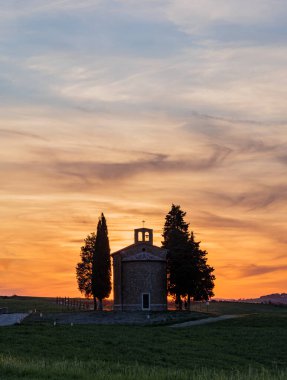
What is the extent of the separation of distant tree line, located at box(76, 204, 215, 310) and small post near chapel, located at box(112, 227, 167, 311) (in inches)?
68.8

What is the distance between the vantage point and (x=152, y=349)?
45750 millimetres

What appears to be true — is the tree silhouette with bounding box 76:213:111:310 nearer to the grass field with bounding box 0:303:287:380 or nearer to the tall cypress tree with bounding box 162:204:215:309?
the tall cypress tree with bounding box 162:204:215:309

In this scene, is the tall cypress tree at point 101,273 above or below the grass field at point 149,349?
above

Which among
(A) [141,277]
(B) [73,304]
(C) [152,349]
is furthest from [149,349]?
(B) [73,304]

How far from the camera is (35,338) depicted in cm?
4825

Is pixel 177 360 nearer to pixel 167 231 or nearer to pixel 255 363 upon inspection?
pixel 255 363

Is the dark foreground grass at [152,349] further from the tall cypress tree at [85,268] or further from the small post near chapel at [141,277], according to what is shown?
the tall cypress tree at [85,268]

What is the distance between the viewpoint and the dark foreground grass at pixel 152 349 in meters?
36.2

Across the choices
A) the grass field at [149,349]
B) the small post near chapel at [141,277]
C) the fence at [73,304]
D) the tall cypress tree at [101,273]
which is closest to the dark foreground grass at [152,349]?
the grass field at [149,349]

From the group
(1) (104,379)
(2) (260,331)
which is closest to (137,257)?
(2) (260,331)

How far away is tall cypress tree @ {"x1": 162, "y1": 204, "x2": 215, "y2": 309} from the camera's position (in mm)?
92188

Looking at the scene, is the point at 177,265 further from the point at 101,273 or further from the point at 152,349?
the point at 152,349

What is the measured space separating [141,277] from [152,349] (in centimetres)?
4589

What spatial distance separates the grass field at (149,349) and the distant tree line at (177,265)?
29.1 metres
